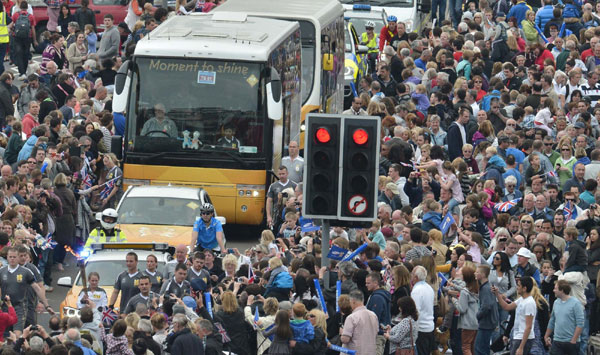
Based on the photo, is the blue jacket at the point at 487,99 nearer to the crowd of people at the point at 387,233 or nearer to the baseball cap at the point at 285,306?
the crowd of people at the point at 387,233

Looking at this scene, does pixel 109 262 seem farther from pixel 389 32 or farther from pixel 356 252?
pixel 389 32

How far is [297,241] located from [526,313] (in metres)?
4.30

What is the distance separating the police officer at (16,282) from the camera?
1911 cm

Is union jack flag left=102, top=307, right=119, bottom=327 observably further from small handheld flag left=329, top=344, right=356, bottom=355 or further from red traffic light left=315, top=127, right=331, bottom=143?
red traffic light left=315, top=127, right=331, bottom=143

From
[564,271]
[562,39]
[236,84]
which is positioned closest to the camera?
[564,271]

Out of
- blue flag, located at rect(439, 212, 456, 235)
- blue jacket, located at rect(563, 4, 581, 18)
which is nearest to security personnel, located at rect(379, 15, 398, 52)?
blue jacket, located at rect(563, 4, 581, 18)

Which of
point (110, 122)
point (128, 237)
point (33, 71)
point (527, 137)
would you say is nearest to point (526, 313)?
point (128, 237)

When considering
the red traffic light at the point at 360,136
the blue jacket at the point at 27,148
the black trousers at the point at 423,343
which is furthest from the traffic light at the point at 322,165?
the blue jacket at the point at 27,148

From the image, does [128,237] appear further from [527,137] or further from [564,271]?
[527,137]

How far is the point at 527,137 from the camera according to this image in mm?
25891

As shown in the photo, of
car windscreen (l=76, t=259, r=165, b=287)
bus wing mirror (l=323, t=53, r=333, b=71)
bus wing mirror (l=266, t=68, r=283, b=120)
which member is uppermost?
bus wing mirror (l=323, t=53, r=333, b=71)

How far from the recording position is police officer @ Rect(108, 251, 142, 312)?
1905cm

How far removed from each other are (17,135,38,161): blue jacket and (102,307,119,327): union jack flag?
6.73m

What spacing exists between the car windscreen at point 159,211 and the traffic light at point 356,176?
22.6 feet
